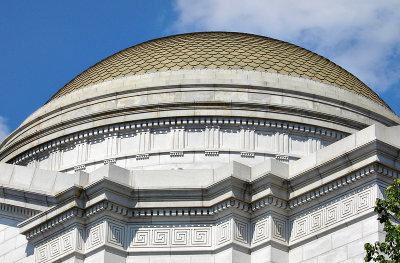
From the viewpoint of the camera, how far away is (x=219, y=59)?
123 feet

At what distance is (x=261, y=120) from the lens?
3378cm

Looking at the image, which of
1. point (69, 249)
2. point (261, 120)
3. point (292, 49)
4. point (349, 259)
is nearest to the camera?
point (349, 259)

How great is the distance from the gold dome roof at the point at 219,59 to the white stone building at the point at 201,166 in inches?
4.1

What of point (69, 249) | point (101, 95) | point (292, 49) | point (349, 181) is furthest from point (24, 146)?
point (349, 181)

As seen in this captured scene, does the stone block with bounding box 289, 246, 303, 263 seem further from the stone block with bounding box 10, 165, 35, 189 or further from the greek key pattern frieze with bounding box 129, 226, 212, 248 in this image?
the stone block with bounding box 10, 165, 35, 189

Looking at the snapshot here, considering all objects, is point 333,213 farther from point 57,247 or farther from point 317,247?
point 57,247

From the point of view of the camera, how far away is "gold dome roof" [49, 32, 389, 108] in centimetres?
3744

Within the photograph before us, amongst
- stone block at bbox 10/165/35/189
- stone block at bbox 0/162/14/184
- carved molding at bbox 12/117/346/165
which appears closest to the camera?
stone block at bbox 10/165/35/189

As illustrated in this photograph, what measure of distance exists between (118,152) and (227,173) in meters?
10.6

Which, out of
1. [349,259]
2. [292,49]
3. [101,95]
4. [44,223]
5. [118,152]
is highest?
[292,49]

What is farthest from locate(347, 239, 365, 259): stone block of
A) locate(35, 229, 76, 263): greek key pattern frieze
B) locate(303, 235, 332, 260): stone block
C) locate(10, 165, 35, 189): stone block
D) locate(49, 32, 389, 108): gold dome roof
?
locate(49, 32, 389, 108): gold dome roof

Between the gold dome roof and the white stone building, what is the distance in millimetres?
104

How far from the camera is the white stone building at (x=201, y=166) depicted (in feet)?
74.7

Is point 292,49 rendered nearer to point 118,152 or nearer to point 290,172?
point 118,152
